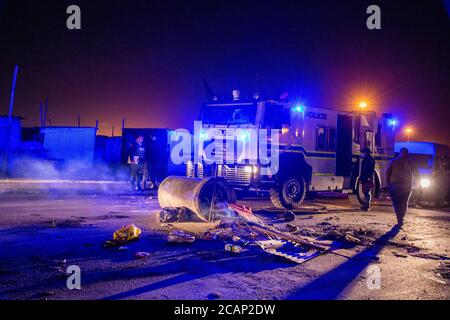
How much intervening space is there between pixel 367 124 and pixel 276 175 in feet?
16.4

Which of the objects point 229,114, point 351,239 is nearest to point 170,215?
point 351,239

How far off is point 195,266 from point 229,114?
7276 mm

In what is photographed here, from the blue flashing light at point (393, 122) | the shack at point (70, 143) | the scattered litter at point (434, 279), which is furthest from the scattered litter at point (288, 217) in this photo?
the shack at point (70, 143)

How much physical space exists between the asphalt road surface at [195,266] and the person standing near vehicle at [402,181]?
2.50 feet

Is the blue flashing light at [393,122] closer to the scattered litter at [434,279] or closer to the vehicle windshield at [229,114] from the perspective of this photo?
the vehicle windshield at [229,114]

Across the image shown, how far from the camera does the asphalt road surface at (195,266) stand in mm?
4133

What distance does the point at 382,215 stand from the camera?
11.1 metres

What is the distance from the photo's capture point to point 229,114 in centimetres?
1176

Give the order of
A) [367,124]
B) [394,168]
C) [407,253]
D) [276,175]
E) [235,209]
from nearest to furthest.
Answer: [407,253], [235,209], [394,168], [276,175], [367,124]

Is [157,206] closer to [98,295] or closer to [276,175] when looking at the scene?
[276,175]

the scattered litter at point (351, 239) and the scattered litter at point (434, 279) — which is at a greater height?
the scattered litter at point (351, 239)

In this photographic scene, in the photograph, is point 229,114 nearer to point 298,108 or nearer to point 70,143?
point 298,108

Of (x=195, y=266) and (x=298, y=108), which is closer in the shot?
(x=195, y=266)
